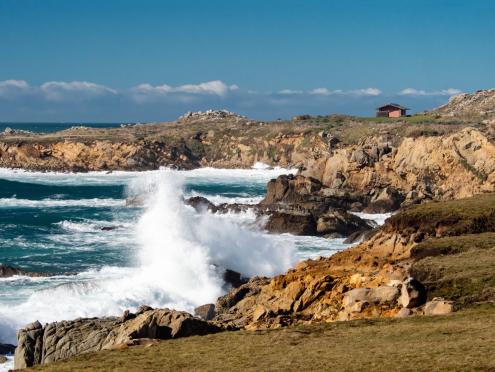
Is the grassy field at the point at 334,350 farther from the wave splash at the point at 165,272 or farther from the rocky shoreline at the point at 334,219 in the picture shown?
the wave splash at the point at 165,272

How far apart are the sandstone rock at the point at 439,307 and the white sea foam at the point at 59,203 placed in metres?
60.2

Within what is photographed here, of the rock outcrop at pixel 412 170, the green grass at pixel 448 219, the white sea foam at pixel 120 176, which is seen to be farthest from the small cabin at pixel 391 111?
the green grass at pixel 448 219

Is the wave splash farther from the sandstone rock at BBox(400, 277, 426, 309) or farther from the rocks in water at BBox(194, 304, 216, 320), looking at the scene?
the sandstone rock at BBox(400, 277, 426, 309)

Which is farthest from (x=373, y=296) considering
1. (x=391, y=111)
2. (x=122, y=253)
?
(x=391, y=111)

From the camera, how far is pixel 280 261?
50438 mm

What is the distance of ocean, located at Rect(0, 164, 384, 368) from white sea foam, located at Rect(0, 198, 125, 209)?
0.11m

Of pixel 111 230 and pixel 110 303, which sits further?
pixel 111 230

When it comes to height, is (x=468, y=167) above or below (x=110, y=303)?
above

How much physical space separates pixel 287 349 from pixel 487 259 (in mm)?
11205

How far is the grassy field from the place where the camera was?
64.2 ft

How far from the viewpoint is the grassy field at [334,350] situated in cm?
1958

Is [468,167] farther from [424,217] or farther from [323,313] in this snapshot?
[323,313]

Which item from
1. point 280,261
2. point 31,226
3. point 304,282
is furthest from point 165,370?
point 31,226

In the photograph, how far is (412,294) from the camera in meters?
26.8
